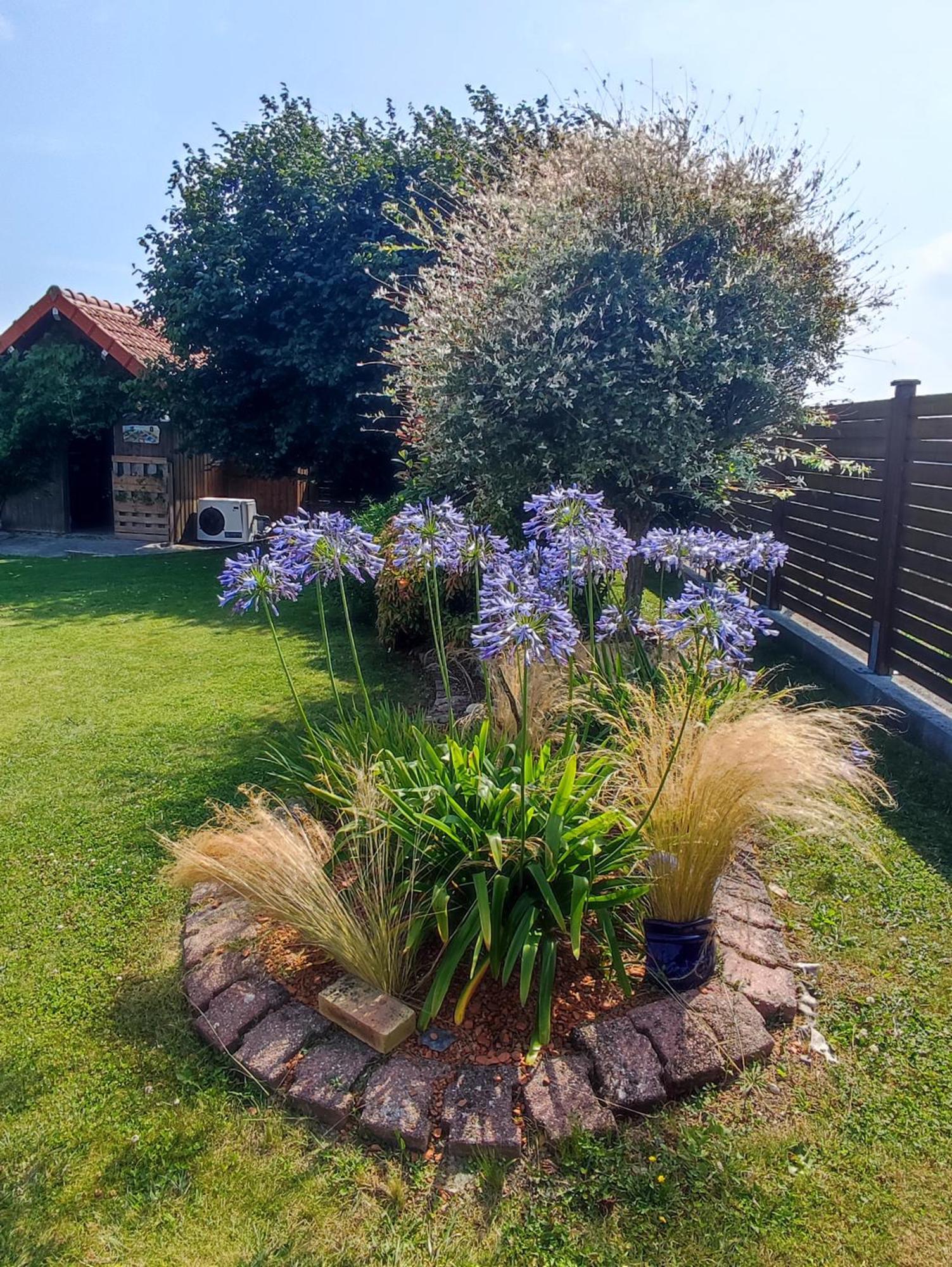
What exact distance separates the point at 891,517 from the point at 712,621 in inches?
123

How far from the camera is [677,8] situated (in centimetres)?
351

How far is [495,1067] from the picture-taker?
6.07 feet

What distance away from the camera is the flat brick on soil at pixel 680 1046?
1.82 meters

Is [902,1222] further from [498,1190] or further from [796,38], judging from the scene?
[796,38]

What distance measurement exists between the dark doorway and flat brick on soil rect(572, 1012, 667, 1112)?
13.8 metres

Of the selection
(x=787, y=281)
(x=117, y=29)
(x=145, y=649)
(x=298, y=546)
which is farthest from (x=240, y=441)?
(x=298, y=546)

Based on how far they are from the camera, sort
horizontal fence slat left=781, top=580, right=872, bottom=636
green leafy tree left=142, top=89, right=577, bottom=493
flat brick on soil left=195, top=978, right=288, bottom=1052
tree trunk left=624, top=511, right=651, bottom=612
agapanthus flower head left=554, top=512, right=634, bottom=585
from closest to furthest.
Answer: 1. flat brick on soil left=195, top=978, right=288, bottom=1052
2. agapanthus flower head left=554, top=512, right=634, bottom=585
3. tree trunk left=624, top=511, right=651, bottom=612
4. horizontal fence slat left=781, top=580, right=872, bottom=636
5. green leafy tree left=142, top=89, right=577, bottom=493

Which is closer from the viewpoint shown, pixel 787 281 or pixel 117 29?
pixel 117 29

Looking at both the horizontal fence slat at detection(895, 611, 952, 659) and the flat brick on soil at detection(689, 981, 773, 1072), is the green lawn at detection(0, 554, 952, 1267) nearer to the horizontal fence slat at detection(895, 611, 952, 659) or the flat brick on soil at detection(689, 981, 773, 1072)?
the flat brick on soil at detection(689, 981, 773, 1072)

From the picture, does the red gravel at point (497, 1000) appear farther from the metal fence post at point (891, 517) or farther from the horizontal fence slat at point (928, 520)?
the metal fence post at point (891, 517)

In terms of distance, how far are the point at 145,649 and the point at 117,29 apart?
382 cm

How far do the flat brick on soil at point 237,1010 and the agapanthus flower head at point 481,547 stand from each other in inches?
56.2

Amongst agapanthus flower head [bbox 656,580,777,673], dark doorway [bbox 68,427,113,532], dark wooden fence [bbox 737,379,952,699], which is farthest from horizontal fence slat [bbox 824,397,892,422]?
dark doorway [bbox 68,427,113,532]

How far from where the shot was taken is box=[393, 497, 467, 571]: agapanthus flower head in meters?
2.57
